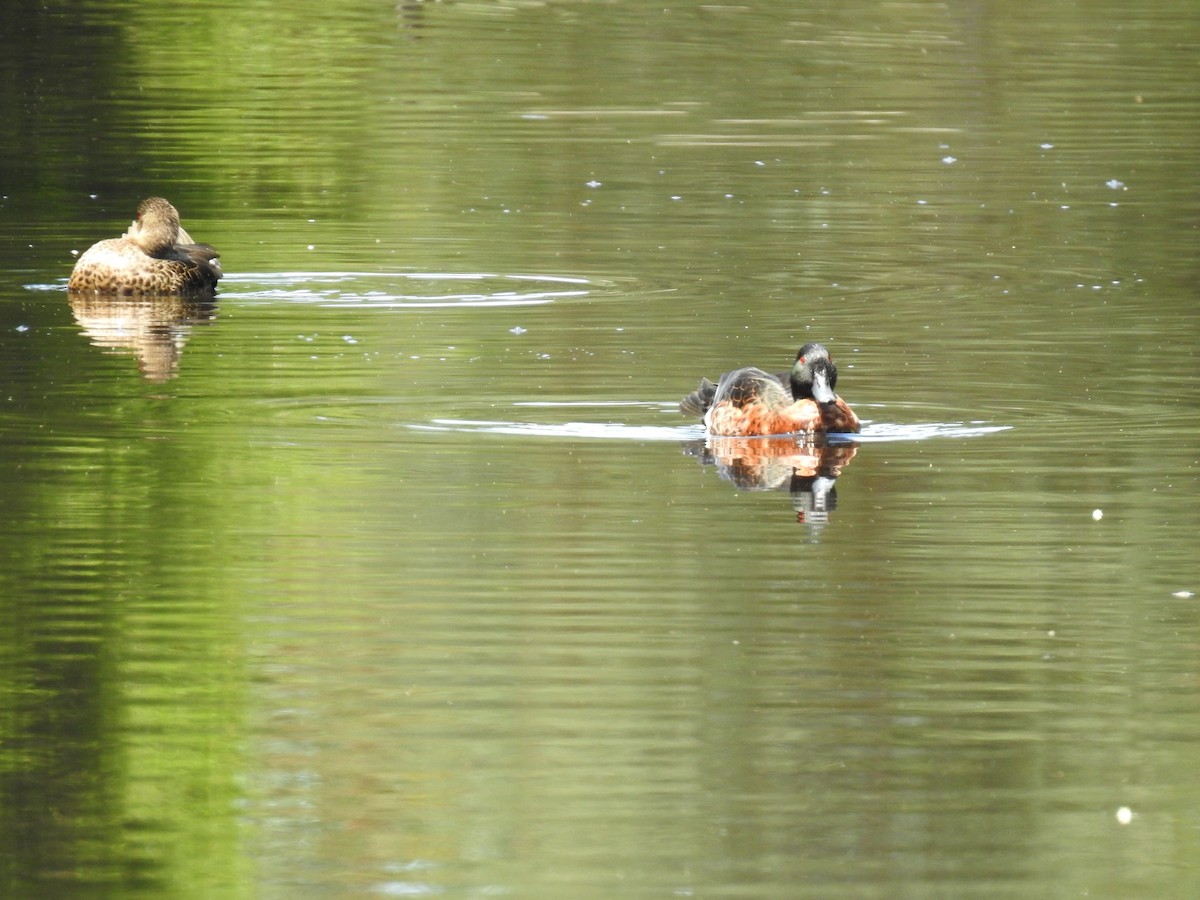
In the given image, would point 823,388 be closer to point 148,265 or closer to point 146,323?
point 146,323

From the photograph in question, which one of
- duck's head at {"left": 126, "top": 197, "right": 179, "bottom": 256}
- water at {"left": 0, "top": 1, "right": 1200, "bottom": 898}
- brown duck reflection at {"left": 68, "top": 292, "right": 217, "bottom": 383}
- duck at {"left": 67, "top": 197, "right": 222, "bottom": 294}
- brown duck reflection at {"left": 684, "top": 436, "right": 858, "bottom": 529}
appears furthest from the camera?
duck's head at {"left": 126, "top": 197, "right": 179, "bottom": 256}

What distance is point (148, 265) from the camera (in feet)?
63.5

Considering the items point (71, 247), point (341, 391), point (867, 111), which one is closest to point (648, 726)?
point (341, 391)

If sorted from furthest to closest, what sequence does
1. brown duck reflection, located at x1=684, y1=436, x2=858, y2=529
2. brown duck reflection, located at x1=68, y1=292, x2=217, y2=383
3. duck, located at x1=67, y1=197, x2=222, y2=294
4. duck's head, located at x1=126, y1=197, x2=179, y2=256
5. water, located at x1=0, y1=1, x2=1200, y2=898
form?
duck's head, located at x1=126, y1=197, x2=179, y2=256
duck, located at x1=67, y1=197, x2=222, y2=294
brown duck reflection, located at x1=68, y1=292, x2=217, y2=383
brown duck reflection, located at x1=684, y1=436, x2=858, y2=529
water, located at x1=0, y1=1, x2=1200, y2=898

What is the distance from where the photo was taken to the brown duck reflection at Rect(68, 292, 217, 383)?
16.3 metres

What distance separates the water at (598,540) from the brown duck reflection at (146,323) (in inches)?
2.6

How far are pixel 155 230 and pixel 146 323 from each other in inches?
57.9

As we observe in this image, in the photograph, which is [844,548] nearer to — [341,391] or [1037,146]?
[341,391]

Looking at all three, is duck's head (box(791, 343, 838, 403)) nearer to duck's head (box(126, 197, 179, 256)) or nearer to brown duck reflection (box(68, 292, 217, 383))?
brown duck reflection (box(68, 292, 217, 383))

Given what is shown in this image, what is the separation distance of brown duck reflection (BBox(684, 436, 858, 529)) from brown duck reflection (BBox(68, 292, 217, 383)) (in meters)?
3.41

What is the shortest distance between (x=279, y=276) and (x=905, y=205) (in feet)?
19.9

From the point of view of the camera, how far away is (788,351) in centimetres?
1644

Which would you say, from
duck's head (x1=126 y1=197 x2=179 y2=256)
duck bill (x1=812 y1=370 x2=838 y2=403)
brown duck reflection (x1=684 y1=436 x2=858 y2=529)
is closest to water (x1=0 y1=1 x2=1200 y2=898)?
brown duck reflection (x1=684 y1=436 x2=858 y2=529)

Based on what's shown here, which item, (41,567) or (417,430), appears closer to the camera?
(41,567)
